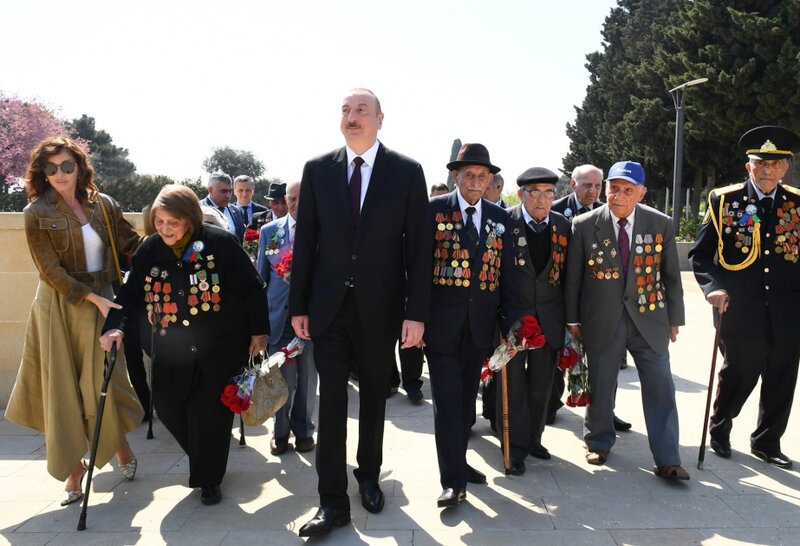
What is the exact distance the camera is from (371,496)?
370 cm

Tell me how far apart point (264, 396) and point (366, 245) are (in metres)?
1.17

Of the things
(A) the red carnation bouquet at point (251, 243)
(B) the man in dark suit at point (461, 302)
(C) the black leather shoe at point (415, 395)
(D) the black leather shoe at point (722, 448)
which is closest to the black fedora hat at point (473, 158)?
(B) the man in dark suit at point (461, 302)

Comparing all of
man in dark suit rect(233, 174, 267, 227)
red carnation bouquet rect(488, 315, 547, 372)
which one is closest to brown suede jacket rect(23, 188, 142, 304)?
red carnation bouquet rect(488, 315, 547, 372)

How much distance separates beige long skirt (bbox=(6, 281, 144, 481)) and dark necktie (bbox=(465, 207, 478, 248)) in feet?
7.54

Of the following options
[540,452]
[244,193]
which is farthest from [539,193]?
[244,193]

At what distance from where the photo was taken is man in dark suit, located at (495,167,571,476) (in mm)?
4340

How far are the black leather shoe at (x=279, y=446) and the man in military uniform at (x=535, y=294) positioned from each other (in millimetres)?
1552

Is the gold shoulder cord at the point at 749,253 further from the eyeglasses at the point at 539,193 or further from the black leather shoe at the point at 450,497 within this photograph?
the black leather shoe at the point at 450,497

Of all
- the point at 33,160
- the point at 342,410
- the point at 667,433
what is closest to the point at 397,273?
the point at 342,410

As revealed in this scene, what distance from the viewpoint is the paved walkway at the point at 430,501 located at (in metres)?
3.38

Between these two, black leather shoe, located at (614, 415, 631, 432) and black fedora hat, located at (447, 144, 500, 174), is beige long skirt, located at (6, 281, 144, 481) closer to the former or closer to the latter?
black fedora hat, located at (447, 144, 500, 174)

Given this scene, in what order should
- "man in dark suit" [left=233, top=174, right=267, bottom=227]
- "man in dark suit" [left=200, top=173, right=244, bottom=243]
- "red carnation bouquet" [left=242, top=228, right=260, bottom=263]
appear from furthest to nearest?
"man in dark suit" [left=233, top=174, right=267, bottom=227] < "man in dark suit" [left=200, top=173, right=244, bottom=243] < "red carnation bouquet" [left=242, top=228, right=260, bottom=263]

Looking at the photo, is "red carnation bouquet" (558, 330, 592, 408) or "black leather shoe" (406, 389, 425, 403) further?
"black leather shoe" (406, 389, 425, 403)

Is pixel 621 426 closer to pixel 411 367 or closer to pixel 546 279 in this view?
pixel 546 279
